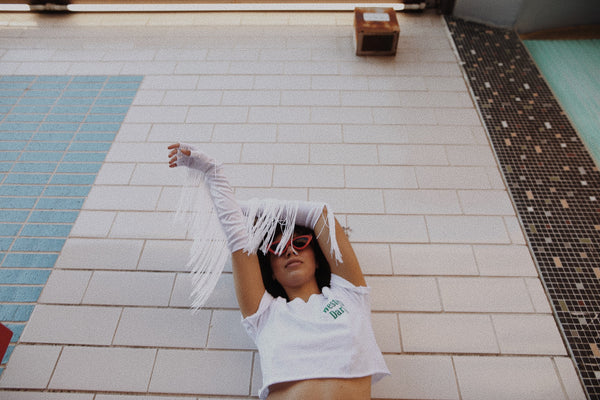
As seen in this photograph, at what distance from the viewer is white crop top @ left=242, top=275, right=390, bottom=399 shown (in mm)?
1254

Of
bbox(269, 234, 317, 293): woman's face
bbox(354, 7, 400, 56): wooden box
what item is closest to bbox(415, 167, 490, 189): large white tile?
A: bbox(269, 234, 317, 293): woman's face

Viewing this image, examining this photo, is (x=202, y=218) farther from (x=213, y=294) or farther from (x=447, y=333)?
(x=447, y=333)

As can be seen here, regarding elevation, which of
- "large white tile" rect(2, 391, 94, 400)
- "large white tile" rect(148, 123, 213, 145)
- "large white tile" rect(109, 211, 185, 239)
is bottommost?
"large white tile" rect(2, 391, 94, 400)

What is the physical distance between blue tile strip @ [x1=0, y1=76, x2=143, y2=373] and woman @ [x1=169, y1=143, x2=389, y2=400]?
1157mm

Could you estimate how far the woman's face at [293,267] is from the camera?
1.43 metres

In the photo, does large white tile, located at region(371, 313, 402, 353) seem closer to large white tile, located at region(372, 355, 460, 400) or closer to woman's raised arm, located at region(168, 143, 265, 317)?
large white tile, located at region(372, 355, 460, 400)

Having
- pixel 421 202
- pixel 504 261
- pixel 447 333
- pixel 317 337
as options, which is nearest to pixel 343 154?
pixel 421 202

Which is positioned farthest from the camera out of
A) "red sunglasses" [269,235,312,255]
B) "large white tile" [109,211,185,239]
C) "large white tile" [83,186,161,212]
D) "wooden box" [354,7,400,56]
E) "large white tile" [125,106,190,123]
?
"wooden box" [354,7,400,56]

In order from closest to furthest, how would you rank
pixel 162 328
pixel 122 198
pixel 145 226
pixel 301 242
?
pixel 301 242 → pixel 162 328 → pixel 145 226 → pixel 122 198

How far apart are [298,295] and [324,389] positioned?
0.36 meters

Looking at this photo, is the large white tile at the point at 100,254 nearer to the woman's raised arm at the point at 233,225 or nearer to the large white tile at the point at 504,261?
the woman's raised arm at the point at 233,225

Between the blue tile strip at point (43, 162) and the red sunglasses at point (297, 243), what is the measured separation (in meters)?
1.27

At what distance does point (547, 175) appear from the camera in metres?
2.20

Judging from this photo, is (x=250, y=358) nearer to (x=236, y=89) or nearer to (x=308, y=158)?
(x=308, y=158)
